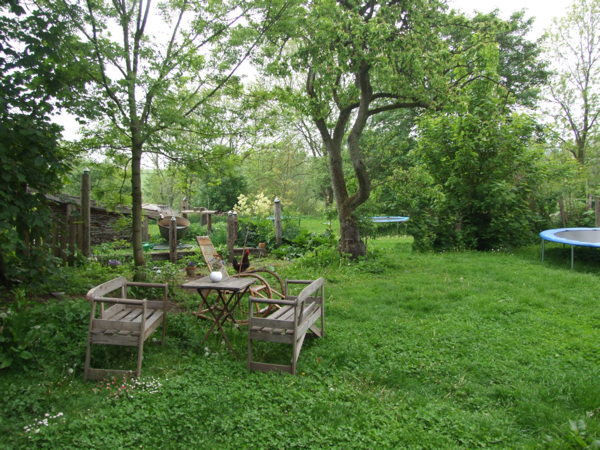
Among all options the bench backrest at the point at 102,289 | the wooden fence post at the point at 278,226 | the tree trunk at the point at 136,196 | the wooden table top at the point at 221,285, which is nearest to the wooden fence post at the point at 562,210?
the wooden fence post at the point at 278,226

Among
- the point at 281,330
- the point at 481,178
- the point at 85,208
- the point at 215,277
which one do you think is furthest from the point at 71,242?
the point at 481,178

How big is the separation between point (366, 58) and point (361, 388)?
19.1ft

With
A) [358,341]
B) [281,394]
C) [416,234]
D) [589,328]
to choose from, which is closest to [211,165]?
[358,341]

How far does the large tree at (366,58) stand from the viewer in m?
7.09

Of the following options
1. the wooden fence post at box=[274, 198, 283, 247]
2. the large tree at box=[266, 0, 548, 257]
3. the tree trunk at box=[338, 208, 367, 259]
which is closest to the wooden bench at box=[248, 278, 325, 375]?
the large tree at box=[266, 0, 548, 257]

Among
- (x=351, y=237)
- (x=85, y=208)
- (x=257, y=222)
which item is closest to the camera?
(x=85, y=208)

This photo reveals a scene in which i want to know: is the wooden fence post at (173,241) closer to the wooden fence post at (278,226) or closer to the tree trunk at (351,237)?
the wooden fence post at (278,226)

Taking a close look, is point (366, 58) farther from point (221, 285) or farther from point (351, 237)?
point (221, 285)

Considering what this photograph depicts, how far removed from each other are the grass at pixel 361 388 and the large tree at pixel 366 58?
13.8 ft

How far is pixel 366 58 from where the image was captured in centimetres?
709

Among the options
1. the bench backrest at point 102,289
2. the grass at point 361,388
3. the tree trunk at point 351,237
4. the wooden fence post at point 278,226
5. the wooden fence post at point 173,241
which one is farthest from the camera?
the wooden fence post at point 278,226

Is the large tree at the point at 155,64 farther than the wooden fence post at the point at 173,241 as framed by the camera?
No

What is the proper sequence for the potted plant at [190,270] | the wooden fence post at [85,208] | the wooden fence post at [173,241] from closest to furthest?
the wooden fence post at [85,208]
the potted plant at [190,270]
the wooden fence post at [173,241]

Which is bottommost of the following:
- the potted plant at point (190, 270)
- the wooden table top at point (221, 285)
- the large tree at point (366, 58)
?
the potted plant at point (190, 270)
